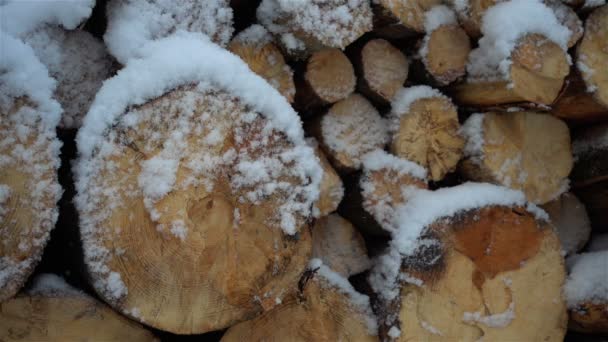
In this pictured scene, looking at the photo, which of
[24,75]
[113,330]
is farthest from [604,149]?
[24,75]

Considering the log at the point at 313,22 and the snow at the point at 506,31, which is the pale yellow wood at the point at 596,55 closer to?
the snow at the point at 506,31

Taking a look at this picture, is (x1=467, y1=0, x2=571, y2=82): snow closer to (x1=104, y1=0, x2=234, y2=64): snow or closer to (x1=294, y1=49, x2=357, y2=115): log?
(x1=294, y1=49, x2=357, y2=115): log

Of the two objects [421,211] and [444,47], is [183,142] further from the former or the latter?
[444,47]

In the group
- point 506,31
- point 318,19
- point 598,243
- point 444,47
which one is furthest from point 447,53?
point 598,243

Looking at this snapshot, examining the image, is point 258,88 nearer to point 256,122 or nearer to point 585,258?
point 256,122

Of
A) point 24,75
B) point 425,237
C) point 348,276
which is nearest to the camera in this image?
point 24,75

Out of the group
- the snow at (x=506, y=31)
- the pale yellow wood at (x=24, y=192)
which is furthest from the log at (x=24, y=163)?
the snow at (x=506, y=31)
